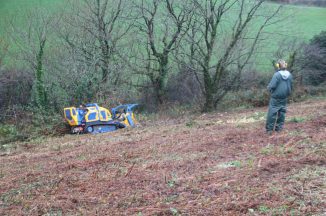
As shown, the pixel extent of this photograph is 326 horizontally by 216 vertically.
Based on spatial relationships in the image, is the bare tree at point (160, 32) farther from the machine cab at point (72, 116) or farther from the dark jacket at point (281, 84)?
the dark jacket at point (281, 84)

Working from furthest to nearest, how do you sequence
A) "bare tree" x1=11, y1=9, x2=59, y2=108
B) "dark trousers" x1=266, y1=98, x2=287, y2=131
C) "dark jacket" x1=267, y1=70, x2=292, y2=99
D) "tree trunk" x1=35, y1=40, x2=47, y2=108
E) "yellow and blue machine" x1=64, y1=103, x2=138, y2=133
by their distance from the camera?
"bare tree" x1=11, y1=9, x2=59, y2=108 < "tree trunk" x1=35, y1=40, x2=47, y2=108 < "yellow and blue machine" x1=64, y1=103, x2=138, y2=133 < "dark trousers" x1=266, y1=98, x2=287, y2=131 < "dark jacket" x1=267, y1=70, x2=292, y2=99

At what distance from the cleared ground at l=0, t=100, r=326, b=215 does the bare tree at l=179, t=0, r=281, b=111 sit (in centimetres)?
933

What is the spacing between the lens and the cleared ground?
5.00 metres

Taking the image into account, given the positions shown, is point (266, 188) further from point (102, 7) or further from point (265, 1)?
point (102, 7)

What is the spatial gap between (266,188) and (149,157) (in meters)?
3.30

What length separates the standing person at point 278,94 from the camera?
362 inches

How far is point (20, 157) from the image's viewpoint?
9.97 m

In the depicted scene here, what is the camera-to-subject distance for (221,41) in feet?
64.1

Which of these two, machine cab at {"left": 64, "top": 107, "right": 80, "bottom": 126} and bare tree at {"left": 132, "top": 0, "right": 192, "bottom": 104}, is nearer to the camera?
machine cab at {"left": 64, "top": 107, "right": 80, "bottom": 126}

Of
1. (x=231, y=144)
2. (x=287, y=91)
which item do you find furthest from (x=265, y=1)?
(x=231, y=144)

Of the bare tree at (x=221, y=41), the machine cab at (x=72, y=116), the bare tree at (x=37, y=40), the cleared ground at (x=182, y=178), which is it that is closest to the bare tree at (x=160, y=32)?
the bare tree at (x=221, y=41)

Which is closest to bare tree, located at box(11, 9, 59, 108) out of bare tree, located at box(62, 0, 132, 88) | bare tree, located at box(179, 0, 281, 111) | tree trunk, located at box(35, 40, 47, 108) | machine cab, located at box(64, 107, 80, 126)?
tree trunk, located at box(35, 40, 47, 108)

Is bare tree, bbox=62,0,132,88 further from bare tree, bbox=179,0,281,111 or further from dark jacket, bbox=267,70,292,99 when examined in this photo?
dark jacket, bbox=267,70,292,99

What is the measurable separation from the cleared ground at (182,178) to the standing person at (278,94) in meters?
0.36
